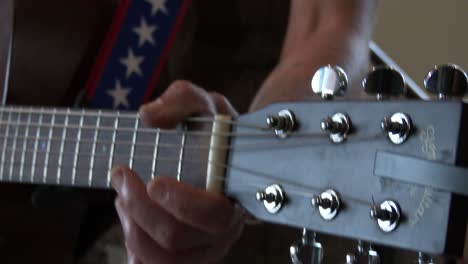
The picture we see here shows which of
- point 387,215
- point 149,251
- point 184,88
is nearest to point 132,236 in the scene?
point 149,251

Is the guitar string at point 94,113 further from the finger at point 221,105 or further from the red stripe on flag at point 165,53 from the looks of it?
the red stripe on flag at point 165,53

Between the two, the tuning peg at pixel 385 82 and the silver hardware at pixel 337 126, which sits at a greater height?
the tuning peg at pixel 385 82

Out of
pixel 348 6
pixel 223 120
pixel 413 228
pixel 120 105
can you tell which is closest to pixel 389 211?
pixel 413 228

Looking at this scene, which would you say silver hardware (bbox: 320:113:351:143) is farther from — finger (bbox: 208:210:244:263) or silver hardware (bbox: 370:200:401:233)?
finger (bbox: 208:210:244:263)

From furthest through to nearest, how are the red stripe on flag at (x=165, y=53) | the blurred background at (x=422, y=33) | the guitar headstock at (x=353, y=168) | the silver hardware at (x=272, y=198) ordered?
1. the blurred background at (x=422, y=33)
2. the red stripe on flag at (x=165, y=53)
3. the silver hardware at (x=272, y=198)
4. the guitar headstock at (x=353, y=168)

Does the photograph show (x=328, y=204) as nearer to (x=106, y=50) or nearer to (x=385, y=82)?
(x=385, y=82)

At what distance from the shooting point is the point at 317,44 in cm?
78

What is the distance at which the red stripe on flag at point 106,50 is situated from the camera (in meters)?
0.96

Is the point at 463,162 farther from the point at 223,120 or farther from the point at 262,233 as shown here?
the point at 262,233

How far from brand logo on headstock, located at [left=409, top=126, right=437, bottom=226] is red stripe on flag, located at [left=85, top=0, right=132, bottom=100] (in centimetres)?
62

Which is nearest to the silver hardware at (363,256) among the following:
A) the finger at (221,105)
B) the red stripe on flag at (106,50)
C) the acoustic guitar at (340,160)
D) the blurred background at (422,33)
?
the acoustic guitar at (340,160)

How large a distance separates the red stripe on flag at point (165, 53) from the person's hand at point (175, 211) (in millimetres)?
330

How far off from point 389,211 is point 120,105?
1.91 feet

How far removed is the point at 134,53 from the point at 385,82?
0.58m
